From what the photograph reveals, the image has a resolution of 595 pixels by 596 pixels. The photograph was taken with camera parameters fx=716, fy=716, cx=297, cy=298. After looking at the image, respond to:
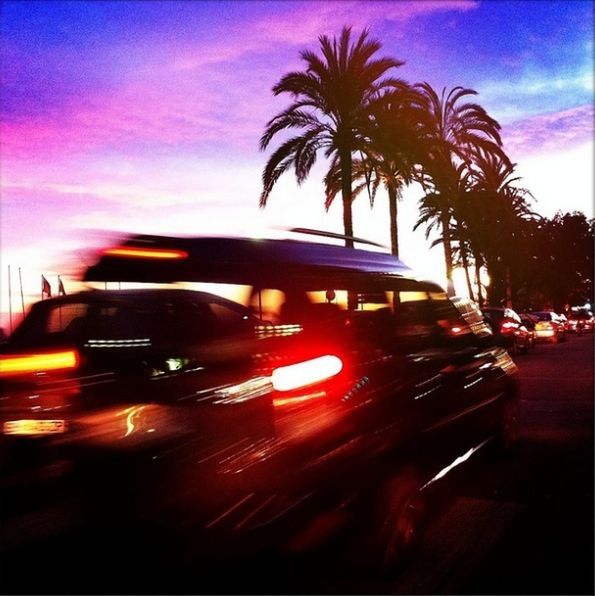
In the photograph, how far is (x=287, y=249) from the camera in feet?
12.2

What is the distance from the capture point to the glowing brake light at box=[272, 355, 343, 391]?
3254mm

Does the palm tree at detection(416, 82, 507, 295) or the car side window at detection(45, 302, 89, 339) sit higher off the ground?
the palm tree at detection(416, 82, 507, 295)

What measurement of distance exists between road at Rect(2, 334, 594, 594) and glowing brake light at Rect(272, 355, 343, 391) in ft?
2.84

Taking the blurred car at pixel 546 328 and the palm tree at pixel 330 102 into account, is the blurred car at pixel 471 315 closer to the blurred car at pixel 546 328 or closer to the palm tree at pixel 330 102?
the palm tree at pixel 330 102

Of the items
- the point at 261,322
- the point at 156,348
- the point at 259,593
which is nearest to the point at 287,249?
the point at 261,322

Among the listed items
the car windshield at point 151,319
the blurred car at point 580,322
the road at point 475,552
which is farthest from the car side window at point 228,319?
the blurred car at point 580,322

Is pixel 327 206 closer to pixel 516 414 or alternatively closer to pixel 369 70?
pixel 369 70

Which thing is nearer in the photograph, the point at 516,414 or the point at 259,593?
the point at 259,593

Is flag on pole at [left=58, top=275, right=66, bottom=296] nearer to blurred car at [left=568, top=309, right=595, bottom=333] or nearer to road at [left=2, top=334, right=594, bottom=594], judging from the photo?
road at [left=2, top=334, right=594, bottom=594]

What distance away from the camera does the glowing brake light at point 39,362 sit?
344 cm

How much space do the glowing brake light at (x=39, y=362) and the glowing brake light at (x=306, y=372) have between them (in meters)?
0.98

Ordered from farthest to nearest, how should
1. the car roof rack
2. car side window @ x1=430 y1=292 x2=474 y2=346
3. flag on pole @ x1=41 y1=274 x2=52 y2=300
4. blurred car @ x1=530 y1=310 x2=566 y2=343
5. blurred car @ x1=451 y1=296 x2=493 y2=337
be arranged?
blurred car @ x1=530 y1=310 x2=566 y2=343 < blurred car @ x1=451 y1=296 x2=493 y2=337 < car side window @ x1=430 y1=292 x2=474 y2=346 < the car roof rack < flag on pole @ x1=41 y1=274 x2=52 y2=300

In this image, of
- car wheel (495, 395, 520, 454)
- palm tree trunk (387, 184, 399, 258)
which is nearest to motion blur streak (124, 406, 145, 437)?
car wheel (495, 395, 520, 454)

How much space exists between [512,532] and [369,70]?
18215mm
